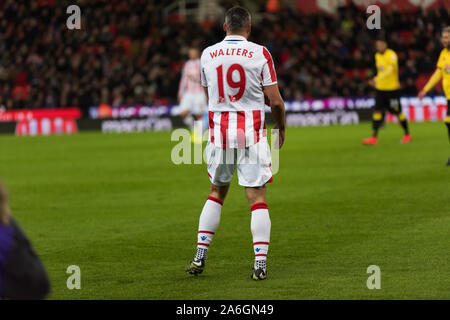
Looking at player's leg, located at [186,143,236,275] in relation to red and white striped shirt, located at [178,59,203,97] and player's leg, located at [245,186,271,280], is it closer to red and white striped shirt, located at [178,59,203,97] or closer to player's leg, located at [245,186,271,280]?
player's leg, located at [245,186,271,280]

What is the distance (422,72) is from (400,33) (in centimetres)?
420

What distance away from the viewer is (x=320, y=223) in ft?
31.8

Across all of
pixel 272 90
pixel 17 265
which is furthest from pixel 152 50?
pixel 17 265

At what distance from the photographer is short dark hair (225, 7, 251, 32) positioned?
281 inches

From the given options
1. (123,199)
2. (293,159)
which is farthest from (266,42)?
(123,199)

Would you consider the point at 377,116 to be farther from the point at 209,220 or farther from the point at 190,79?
the point at 209,220

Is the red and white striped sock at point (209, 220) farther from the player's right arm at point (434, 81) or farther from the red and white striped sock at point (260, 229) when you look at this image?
the player's right arm at point (434, 81)

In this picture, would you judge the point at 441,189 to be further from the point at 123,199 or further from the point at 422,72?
the point at 422,72

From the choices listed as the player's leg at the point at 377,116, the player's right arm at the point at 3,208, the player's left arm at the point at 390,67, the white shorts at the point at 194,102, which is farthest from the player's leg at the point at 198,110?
the player's right arm at the point at 3,208

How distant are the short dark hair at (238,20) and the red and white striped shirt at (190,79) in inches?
618

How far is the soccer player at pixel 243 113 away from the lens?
7086 mm

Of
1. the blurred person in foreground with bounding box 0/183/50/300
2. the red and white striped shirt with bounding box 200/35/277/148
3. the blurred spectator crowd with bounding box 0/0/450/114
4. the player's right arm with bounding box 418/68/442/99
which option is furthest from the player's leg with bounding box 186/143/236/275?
the blurred spectator crowd with bounding box 0/0/450/114

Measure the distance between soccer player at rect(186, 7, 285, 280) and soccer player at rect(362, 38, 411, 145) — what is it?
12447 millimetres
